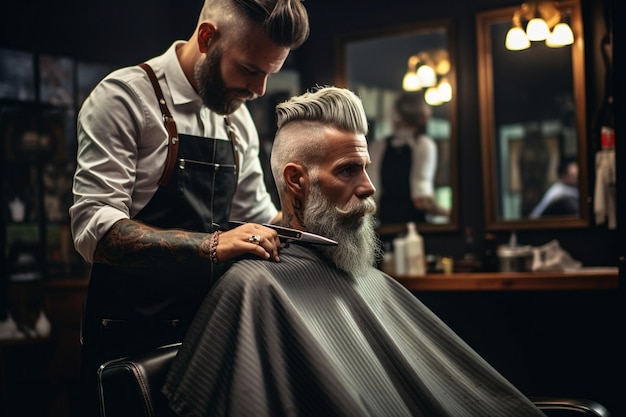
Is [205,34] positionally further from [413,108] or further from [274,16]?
[413,108]

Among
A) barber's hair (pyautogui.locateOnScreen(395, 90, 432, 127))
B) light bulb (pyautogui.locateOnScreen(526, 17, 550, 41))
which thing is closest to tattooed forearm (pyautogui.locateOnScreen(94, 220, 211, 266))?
light bulb (pyautogui.locateOnScreen(526, 17, 550, 41))

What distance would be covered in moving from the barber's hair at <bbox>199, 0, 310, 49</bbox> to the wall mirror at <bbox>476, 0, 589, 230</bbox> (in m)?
2.92

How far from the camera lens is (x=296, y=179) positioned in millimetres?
1826

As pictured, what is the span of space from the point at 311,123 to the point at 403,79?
3.26 metres

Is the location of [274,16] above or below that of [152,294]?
above

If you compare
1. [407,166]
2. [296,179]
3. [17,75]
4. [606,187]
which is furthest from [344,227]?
[17,75]

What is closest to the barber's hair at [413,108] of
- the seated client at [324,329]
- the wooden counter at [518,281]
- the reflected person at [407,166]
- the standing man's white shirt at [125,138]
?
the reflected person at [407,166]

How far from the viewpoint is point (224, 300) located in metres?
1.56

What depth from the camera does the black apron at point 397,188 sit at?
492 cm

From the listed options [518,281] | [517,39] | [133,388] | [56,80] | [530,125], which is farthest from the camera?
[56,80]

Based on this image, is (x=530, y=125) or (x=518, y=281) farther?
(x=530, y=125)

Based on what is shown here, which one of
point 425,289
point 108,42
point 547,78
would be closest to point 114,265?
point 425,289

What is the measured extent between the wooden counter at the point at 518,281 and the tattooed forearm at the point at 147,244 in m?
2.78

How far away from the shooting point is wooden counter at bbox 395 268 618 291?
3908 mm
